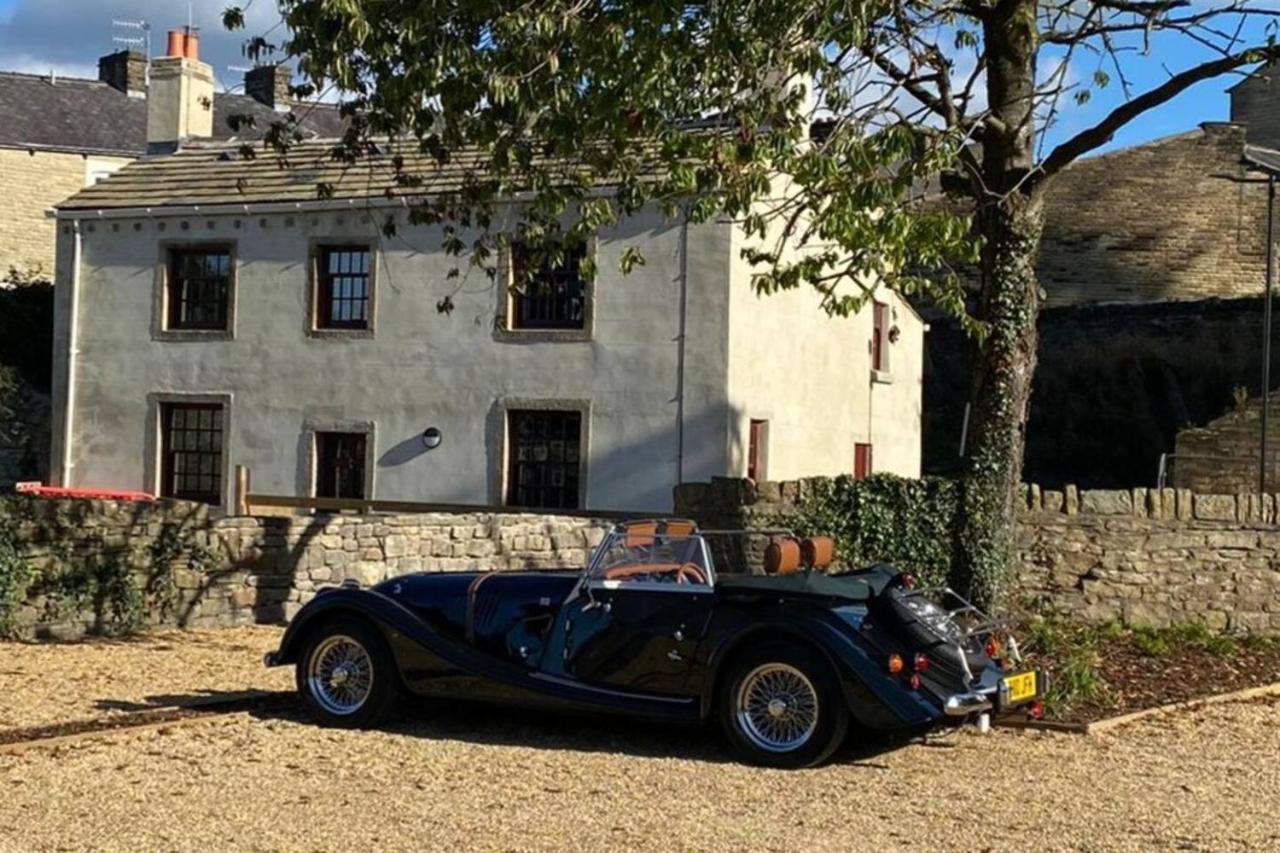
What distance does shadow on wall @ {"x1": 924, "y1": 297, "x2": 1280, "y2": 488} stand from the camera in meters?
28.5

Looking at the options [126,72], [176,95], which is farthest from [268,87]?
[176,95]

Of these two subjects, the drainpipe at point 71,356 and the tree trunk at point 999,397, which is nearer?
the tree trunk at point 999,397

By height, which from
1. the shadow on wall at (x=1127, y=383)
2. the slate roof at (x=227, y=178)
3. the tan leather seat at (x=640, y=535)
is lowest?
the tan leather seat at (x=640, y=535)

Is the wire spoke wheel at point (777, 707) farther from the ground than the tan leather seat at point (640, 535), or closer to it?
closer to it

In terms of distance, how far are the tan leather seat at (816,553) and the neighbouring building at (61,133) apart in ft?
105

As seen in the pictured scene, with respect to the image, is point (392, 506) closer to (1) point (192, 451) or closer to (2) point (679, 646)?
(1) point (192, 451)

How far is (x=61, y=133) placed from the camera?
41625 millimetres

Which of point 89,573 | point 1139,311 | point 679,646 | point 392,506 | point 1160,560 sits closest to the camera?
point 679,646

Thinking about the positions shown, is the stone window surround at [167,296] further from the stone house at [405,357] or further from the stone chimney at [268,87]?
the stone chimney at [268,87]

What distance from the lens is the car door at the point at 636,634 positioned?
882 cm

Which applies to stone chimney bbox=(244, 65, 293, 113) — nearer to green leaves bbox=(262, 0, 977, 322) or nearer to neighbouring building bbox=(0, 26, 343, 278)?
neighbouring building bbox=(0, 26, 343, 278)

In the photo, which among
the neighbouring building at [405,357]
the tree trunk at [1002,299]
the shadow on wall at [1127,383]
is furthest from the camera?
the shadow on wall at [1127,383]

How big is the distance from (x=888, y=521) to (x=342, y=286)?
11566 mm

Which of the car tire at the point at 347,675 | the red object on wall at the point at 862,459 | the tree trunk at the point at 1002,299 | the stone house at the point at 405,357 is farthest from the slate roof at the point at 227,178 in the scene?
the car tire at the point at 347,675
